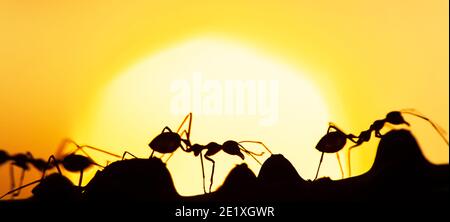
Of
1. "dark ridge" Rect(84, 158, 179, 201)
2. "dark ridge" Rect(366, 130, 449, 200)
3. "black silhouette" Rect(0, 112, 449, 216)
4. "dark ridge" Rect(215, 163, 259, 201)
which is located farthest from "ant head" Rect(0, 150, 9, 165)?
"dark ridge" Rect(366, 130, 449, 200)

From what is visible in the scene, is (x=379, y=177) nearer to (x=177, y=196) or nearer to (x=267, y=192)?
(x=267, y=192)

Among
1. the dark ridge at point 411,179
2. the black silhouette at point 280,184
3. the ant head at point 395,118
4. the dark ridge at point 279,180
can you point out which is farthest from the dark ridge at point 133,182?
the ant head at point 395,118

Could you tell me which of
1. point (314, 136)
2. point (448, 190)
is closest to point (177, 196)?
point (448, 190)

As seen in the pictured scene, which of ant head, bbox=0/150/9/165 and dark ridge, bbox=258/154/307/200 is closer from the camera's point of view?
dark ridge, bbox=258/154/307/200

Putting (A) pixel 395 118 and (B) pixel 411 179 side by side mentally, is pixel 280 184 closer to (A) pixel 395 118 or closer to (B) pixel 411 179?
(B) pixel 411 179

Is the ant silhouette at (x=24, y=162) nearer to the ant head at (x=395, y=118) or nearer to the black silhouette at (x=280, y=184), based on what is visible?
the black silhouette at (x=280, y=184)

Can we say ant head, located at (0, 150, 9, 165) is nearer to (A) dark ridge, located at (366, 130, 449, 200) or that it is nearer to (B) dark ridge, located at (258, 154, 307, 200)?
(B) dark ridge, located at (258, 154, 307, 200)
